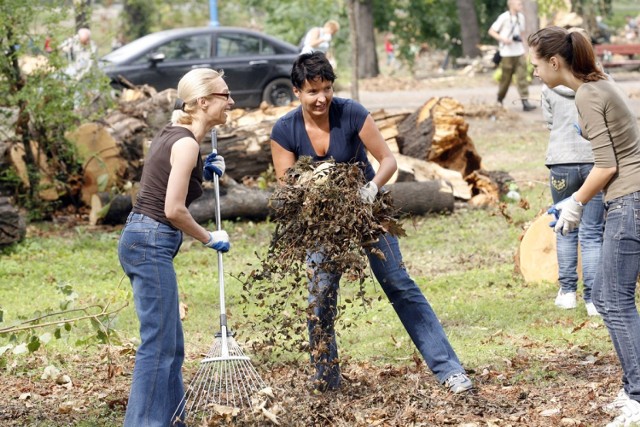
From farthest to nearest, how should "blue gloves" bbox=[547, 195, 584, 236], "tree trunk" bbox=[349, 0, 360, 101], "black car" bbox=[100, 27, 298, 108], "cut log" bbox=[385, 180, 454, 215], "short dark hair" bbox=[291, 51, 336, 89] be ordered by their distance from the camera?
"black car" bbox=[100, 27, 298, 108], "tree trunk" bbox=[349, 0, 360, 101], "cut log" bbox=[385, 180, 454, 215], "short dark hair" bbox=[291, 51, 336, 89], "blue gloves" bbox=[547, 195, 584, 236]

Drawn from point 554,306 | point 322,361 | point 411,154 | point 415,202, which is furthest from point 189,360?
point 411,154

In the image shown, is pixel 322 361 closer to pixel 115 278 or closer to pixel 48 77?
pixel 115 278

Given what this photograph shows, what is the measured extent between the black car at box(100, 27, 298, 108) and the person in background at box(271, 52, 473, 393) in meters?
13.3

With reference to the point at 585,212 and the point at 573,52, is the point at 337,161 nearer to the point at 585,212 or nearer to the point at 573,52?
the point at 573,52

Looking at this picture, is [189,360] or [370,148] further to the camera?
[189,360]

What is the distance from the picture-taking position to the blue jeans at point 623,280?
187 inches

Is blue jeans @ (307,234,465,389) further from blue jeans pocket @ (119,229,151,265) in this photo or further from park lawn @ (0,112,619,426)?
blue jeans pocket @ (119,229,151,265)

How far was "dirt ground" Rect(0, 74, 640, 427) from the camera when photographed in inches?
203

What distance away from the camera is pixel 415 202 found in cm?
1122

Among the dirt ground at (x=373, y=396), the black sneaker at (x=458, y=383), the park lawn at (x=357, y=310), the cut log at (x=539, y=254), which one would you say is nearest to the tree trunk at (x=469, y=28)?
the park lawn at (x=357, y=310)

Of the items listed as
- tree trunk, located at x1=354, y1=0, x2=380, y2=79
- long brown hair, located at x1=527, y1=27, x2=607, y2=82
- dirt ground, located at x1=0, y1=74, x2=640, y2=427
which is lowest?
tree trunk, located at x1=354, y1=0, x2=380, y2=79

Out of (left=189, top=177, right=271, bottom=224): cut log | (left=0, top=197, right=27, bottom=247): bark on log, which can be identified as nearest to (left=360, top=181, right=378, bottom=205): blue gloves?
(left=0, top=197, right=27, bottom=247): bark on log

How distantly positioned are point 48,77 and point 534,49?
23.9ft

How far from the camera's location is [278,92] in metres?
19.5
